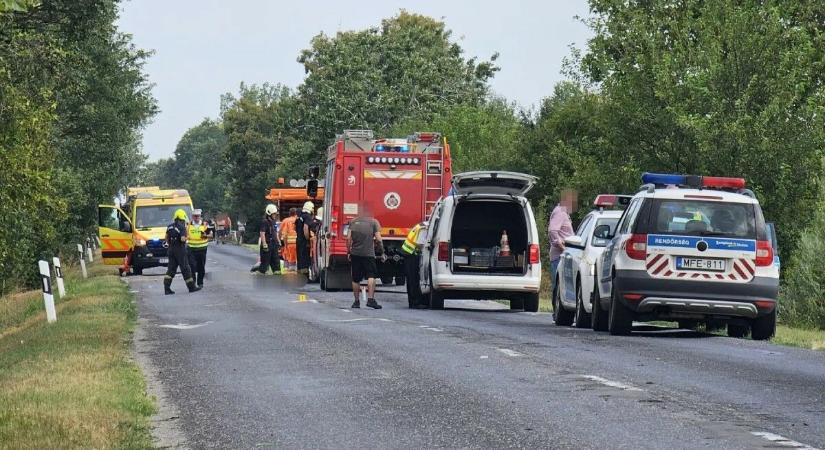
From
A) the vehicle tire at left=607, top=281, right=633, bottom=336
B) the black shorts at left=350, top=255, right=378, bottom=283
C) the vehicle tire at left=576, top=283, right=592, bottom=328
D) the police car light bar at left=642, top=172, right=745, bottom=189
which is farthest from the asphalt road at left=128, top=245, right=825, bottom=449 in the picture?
the black shorts at left=350, top=255, right=378, bottom=283

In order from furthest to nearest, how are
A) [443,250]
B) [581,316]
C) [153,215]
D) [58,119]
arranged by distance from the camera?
[153,215] → [58,119] → [443,250] → [581,316]

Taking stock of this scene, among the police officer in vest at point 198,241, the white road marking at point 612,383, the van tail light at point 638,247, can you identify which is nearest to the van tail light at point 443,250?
the van tail light at point 638,247

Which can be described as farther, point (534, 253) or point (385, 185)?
point (385, 185)

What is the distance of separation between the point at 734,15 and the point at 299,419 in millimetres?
28870

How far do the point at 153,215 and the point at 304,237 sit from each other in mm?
10615

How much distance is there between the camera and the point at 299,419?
10539mm

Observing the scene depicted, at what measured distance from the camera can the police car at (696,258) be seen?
1870 cm

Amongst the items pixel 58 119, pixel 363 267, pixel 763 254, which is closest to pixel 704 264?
pixel 763 254

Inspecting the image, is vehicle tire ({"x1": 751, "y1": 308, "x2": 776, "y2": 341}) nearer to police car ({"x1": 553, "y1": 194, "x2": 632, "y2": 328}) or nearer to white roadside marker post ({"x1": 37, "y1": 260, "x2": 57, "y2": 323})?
police car ({"x1": 553, "y1": 194, "x2": 632, "y2": 328})

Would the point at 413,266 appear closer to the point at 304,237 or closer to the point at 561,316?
the point at 561,316

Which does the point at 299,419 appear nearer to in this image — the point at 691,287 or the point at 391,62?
the point at 691,287

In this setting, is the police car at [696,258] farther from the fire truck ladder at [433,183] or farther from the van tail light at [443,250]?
the fire truck ladder at [433,183]

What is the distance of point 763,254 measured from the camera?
61.6 ft

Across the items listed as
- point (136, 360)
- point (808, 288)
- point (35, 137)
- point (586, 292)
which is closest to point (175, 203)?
point (35, 137)
